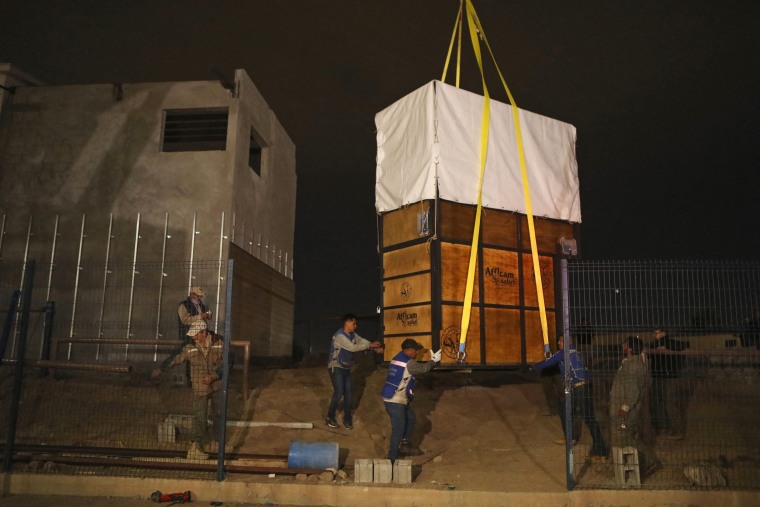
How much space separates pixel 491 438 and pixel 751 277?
466cm

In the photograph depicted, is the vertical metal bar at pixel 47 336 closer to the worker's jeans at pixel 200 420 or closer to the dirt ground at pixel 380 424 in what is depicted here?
the dirt ground at pixel 380 424

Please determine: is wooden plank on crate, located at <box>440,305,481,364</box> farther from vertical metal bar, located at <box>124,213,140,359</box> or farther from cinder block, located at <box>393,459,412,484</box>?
vertical metal bar, located at <box>124,213,140,359</box>

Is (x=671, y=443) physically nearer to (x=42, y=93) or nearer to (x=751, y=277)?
(x=751, y=277)

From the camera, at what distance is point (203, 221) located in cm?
1605

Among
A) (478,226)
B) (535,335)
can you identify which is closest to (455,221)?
(478,226)

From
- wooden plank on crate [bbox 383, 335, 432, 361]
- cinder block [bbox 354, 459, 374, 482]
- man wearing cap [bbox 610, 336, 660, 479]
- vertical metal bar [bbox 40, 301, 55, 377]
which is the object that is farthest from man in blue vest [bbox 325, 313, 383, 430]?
vertical metal bar [bbox 40, 301, 55, 377]

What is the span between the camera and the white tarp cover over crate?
10742 millimetres

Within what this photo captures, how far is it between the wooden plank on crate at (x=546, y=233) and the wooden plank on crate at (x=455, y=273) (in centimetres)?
149

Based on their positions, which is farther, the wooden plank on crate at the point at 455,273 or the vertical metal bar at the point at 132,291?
the vertical metal bar at the point at 132,291

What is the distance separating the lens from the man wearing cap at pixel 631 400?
859cm

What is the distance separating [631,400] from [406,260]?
4371mm

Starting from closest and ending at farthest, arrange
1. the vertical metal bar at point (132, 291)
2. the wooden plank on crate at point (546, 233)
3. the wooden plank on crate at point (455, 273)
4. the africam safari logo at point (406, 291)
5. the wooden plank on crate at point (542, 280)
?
the wooden plank on crate at point (455, 273), the africam safari logo at point (406, 291), the wooden plank on crate at point (542, 280), the wooden plank on crate at point (546, 233), the vertical metal bar at point (132, 291)

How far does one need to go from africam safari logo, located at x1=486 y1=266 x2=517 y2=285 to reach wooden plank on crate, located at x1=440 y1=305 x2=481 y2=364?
2.31ft

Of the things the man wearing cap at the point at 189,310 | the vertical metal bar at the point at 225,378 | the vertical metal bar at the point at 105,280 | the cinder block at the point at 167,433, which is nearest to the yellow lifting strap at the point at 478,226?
the vertical metal bar at the point at 225,378
